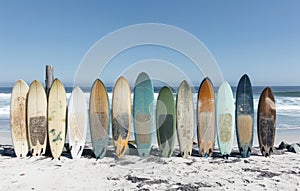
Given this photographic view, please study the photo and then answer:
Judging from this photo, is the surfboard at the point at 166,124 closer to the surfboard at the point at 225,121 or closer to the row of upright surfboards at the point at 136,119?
the row of upright surfboards at the point at 136,119

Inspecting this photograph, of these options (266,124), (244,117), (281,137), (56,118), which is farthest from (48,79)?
(281,137)

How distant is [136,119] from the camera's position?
3.94m

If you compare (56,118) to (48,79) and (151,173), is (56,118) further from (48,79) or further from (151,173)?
(151,173)

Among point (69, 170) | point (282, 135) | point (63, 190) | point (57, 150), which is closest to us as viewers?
point (63, 190)

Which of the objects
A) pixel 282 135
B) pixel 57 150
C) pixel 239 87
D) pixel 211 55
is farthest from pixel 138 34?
pixel 282 135

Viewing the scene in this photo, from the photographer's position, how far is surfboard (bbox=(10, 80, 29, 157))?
383cm

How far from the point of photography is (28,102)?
3.82 metres

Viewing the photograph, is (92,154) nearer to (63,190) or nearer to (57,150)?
(57,150)

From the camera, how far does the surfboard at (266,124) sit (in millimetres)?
3945

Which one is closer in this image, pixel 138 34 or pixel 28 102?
pixel 28 102

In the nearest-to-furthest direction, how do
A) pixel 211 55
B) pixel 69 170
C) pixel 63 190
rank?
pixel 63 190 < pixel 69 170 < pixel 211 55

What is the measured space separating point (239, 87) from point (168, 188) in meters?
2.28

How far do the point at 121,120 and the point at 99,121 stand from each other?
364 millimetres

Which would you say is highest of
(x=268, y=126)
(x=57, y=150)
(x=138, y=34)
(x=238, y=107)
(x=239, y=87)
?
(x=138, y=34)
